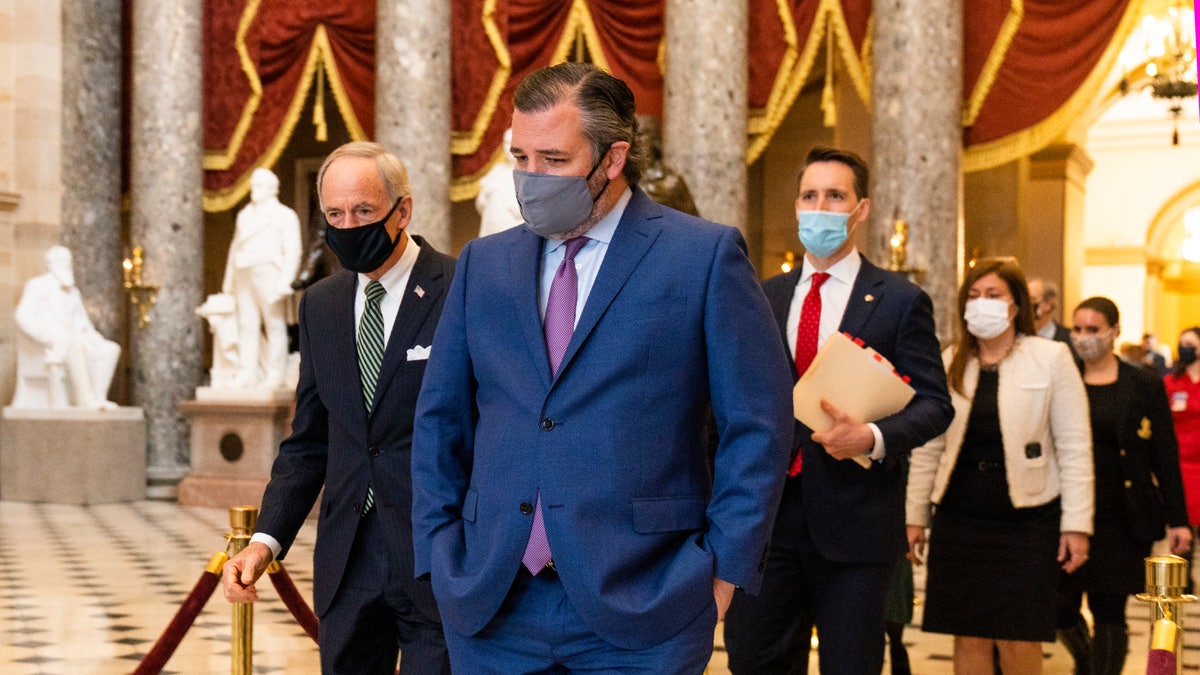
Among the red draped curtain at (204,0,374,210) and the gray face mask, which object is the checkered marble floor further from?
the red draped curtain at (204,0,374,210)

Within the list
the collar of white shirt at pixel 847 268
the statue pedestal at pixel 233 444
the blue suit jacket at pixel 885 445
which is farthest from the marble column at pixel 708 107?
the blue suit jacket at pixel 885 445

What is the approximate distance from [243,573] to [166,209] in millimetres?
11975

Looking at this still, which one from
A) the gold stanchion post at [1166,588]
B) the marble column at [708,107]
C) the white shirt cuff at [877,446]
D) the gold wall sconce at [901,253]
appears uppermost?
the marble column at [708,107]

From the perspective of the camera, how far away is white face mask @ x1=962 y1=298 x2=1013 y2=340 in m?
4.79

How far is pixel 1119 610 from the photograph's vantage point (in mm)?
5582

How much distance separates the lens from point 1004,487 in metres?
4.75

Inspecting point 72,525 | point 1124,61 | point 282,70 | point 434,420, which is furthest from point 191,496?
point 1124,61

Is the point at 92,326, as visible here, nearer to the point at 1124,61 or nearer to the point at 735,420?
the point at 735,420

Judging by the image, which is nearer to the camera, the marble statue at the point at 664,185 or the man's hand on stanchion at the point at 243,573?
the man's hand on stanchion at the point at 243,573

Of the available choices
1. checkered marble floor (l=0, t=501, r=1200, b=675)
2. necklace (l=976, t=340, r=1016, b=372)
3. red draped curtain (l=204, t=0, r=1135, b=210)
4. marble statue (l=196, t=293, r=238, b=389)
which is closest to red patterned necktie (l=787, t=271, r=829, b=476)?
necklace (l=976, t=340, r=1016, b=372)

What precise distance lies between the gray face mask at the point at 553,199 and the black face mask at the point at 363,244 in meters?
0.95

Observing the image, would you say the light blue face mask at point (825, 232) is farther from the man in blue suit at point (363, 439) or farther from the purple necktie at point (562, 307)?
the purple necktie at point (562, 307)

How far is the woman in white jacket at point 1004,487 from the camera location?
A: 15.5ft

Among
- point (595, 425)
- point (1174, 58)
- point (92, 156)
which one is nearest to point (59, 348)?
point (92, 156)
